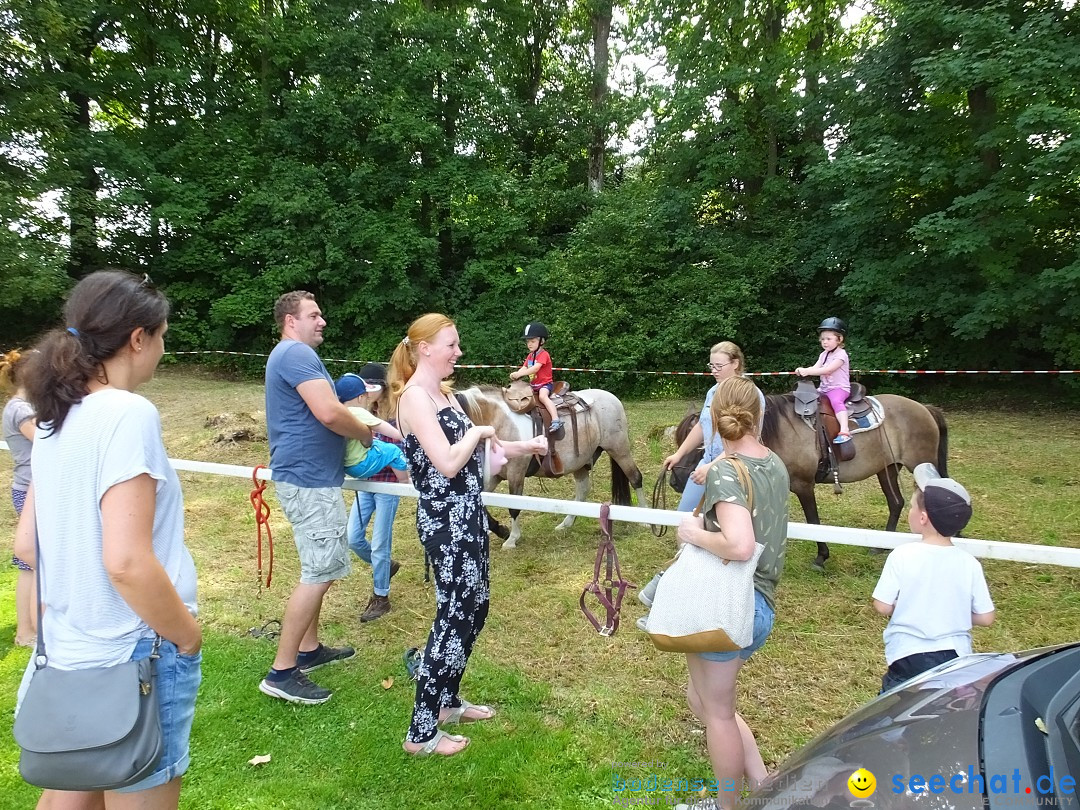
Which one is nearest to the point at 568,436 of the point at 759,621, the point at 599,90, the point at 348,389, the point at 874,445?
the point at 874,445

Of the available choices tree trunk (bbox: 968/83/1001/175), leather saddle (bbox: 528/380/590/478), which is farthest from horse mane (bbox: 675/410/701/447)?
tree trunk (bbox: 968/83/1001/175)

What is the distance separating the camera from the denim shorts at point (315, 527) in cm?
322

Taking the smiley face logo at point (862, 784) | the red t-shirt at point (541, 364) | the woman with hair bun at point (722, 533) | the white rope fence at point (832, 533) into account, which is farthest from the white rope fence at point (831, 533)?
the red t-shirt at point (541, 364)

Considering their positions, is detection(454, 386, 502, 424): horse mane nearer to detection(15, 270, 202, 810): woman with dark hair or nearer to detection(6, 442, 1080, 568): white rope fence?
detection(6, 442, 1080, 568): white rope fence

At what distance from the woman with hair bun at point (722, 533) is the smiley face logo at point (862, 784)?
0.80 meters

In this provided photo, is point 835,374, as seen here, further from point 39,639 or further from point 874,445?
point 39,639

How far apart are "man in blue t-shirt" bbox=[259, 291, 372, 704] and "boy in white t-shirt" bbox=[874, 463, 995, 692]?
245cm

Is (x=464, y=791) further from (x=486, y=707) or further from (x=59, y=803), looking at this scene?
(x=59, y=803)

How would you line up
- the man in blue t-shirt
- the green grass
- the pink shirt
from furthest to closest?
the pink shirt → the man in blue t-shirt → the green grass

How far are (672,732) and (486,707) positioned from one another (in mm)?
986

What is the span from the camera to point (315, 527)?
10.6ft

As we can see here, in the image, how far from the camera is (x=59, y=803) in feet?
5.92

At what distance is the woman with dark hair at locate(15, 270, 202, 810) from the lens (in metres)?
1.47

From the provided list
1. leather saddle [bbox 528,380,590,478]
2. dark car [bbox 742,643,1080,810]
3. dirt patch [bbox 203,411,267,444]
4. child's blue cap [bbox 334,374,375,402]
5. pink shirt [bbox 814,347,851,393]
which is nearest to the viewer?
dark car [bbox 742,643,1080,810]
